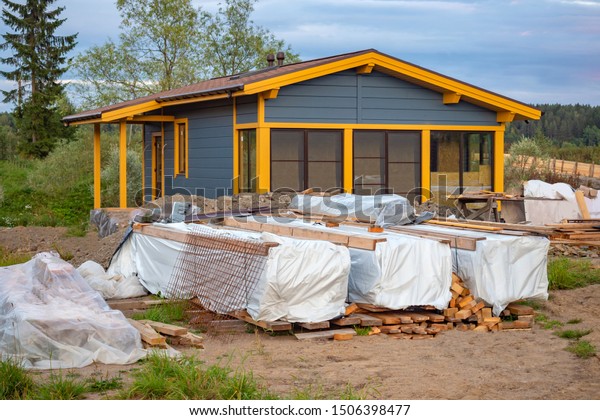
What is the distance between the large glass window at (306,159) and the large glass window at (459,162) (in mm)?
2641

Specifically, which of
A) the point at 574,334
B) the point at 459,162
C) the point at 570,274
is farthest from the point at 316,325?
the point at 459,162

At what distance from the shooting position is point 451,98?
19.5 meters

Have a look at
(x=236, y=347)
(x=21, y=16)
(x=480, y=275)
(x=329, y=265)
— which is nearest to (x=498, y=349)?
(x=480, y=275)

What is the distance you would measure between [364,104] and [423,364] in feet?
36.1

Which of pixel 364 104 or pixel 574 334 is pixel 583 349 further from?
pixel 364 104

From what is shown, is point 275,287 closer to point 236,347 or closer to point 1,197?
point 236,347

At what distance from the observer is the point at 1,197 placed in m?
26.6

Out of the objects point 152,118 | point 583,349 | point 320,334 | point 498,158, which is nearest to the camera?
point 583,349

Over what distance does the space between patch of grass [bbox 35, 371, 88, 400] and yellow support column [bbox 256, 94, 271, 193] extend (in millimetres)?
10890

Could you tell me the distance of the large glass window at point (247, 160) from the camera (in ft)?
59.3

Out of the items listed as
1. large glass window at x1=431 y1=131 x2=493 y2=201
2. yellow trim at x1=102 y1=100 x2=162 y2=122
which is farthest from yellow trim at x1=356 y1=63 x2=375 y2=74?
yellow trim at x1=102 y1=100 x2=162 y2=122

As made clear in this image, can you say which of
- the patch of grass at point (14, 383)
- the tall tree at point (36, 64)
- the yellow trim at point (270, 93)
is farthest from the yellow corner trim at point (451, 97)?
the tall tree at point (36, 64)

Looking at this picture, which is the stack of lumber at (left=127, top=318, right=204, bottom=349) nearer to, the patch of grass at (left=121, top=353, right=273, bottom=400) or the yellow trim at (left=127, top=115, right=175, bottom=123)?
the patch of grass at (left=121, top=353, right=273, bottom=400)

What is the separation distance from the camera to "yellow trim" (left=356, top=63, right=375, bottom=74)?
18.4 m
